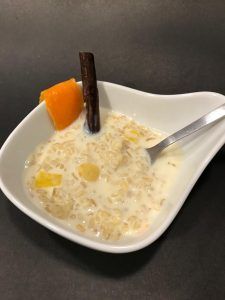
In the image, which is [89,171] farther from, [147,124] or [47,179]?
[147,124]

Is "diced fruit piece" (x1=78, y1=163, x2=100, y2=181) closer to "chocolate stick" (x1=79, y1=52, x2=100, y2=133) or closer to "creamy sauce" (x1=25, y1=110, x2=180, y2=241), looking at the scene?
"creamy sauce" (x1=25, y1=110, x2=180, y2=241)

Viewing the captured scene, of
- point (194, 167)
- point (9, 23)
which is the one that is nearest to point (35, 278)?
point (194, 167)

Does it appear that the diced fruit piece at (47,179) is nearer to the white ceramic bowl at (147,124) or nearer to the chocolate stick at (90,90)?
the white ceramic bowl at (147,124)

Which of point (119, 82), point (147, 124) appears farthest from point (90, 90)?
point (119, 82)

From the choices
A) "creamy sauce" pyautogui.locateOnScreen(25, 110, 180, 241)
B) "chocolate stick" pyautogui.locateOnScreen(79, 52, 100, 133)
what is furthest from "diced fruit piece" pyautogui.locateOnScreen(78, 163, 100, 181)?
"chocolate stick" pyautogui.locateOnScreen(79, 52, 100, 133)

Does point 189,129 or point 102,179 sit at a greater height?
point 189,129

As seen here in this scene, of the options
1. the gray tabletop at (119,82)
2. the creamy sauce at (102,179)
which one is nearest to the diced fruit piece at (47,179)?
the creamy sauce at (102,179)
